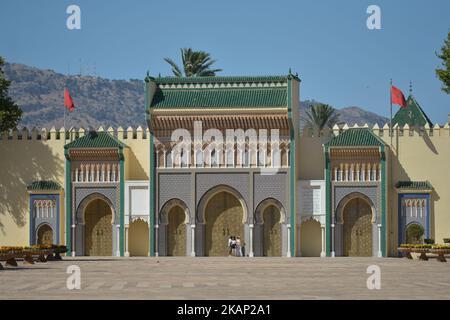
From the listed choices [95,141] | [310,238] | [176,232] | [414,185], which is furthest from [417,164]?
[95,141]

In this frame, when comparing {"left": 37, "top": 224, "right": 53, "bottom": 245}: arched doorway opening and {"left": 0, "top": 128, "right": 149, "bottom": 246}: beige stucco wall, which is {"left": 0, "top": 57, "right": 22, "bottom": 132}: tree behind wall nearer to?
{"left": 0, "top": 128, "right": 149, "bottom": 246}: beige stucco wall

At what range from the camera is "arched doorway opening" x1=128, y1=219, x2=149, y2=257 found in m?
65.9

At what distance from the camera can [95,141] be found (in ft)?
217

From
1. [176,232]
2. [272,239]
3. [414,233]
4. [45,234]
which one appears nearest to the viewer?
[414,233]

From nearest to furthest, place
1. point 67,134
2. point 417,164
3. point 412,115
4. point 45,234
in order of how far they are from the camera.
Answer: point 417,164 → point 45,234 → point 67,134 → point 412,115

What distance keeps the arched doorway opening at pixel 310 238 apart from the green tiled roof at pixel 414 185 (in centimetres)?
455

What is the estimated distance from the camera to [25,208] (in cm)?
6719

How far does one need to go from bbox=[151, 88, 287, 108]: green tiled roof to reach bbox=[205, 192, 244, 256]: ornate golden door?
5.07 m

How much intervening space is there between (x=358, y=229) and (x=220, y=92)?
32.3 feet

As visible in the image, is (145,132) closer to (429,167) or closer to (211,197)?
(211,197)

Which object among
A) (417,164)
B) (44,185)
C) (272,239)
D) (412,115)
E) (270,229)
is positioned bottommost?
(272,239)

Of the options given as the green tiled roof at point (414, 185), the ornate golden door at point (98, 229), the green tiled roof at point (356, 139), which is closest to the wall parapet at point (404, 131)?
the green tiled roof at point (356, 139)
